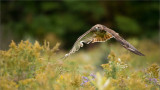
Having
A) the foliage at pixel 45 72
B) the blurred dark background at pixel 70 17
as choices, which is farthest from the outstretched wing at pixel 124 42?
the blurred dark background at pixel 70 17

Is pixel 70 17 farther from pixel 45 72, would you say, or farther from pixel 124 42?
pixel 45 72

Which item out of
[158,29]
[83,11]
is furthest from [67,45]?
[158,29]

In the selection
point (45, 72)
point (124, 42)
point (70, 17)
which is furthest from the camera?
point (70, 17)

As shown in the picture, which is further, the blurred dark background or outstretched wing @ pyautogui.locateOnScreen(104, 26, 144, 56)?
the blurred dark background

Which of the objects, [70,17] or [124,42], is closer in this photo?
[124,42]

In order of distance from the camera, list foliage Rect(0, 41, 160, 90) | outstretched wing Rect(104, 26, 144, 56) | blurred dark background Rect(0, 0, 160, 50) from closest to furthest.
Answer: foliage Rect(0, 41, 160, 90)
outstretched wing Rect(104, 26, 144, 56)
blurred dark background Rect(0, 0, 160, 50)

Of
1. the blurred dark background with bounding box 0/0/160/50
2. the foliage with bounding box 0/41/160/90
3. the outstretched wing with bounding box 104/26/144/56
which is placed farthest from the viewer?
the blurred dark background with bounding box 0/0/160/50

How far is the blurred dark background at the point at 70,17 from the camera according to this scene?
18391 millimetres

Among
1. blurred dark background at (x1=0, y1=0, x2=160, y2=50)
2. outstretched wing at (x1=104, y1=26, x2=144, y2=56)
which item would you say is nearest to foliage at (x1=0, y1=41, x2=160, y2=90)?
outstretched wing at (x1=104, y1=26, x2=144, y2=56)

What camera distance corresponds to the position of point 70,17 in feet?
61.8

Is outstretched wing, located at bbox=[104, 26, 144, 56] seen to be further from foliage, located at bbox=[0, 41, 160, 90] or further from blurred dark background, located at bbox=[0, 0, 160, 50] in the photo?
blurred dark background, located at bbox=[0, 0, 160, 50]

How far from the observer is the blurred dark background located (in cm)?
1839

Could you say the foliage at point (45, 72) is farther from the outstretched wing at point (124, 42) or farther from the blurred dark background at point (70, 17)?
the blurred dark background at point (70, 17)

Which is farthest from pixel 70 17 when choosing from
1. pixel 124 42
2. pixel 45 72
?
pixel 45 72
